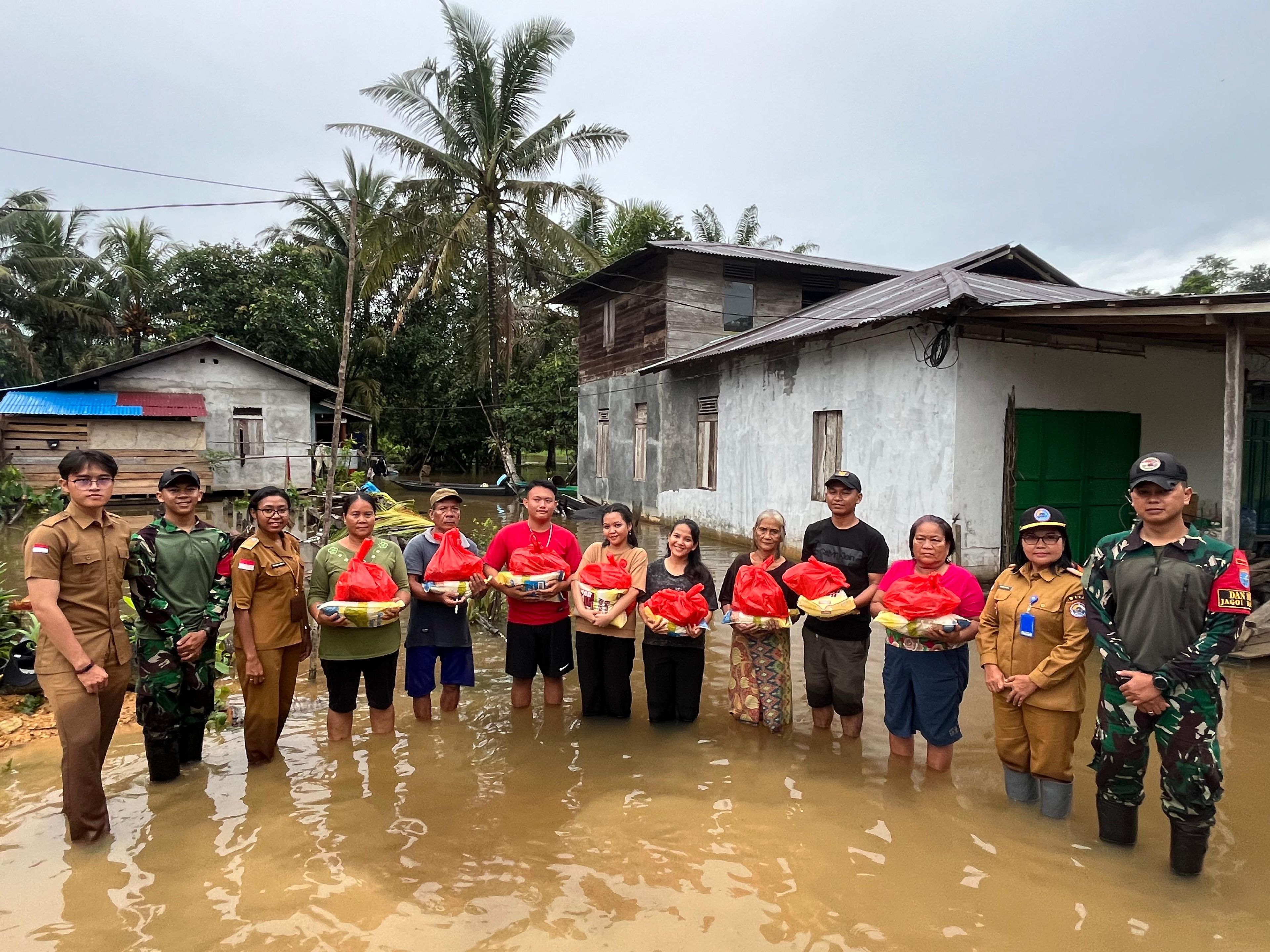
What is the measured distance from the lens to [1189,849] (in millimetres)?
3016

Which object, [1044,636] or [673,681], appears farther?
[673,681]

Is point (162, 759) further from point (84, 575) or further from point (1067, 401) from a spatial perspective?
point (1067, 401)

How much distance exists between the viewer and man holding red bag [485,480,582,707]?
180 inches

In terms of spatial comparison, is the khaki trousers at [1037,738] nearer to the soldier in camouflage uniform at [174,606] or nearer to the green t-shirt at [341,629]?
the green t-shirt at [341,629]

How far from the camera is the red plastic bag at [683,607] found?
4.22m

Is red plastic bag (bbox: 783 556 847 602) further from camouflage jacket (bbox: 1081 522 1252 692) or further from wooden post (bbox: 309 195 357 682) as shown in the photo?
wooden post (bbox: 309 195 357 682)

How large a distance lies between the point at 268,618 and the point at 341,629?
0.40 m

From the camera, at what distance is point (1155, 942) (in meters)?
2.71

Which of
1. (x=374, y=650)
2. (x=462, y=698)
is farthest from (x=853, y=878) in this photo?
(x=462, y=698)

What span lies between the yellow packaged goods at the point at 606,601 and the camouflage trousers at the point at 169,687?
6.51ft

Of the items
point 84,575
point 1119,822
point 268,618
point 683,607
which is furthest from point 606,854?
point 84,575

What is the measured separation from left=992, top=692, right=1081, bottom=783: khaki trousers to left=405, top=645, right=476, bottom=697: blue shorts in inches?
119

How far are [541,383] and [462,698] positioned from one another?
1954 centimetres

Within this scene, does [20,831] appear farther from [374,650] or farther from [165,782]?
[374,650]
